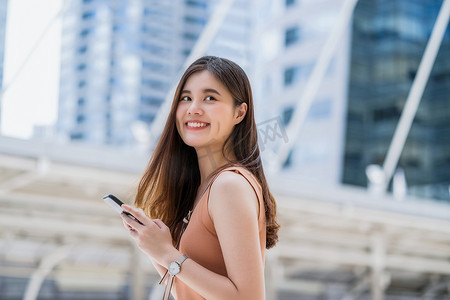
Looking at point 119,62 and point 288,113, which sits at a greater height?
point 288,113

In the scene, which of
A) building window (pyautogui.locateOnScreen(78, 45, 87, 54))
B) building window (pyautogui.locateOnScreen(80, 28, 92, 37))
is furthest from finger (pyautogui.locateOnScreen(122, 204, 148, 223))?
building window (pyautogui.locateOnScreen(80, 28, 92, 37))

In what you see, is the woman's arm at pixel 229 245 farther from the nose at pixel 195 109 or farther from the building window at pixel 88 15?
Answer: the building window at pixel 88 15

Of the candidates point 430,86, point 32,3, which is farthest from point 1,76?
point 430,86

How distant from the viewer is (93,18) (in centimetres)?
1431

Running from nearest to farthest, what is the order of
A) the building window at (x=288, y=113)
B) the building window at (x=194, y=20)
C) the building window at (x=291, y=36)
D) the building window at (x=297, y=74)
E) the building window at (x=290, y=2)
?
1. the building window at (x=194, y=20)
2. the building window at (x=288, y=113)
3. the building window at (x=297, y=74)
4. the building window at (x=291, y=36)
5. the building window at (x=290, y=2)

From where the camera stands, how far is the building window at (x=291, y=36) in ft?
104

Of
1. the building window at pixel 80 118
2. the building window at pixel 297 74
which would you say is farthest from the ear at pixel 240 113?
the building window at pixel 297 74

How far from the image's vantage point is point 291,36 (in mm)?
32219

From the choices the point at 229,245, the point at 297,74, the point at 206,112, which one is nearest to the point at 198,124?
the point at 206,112

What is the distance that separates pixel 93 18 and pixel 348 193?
6.90 meters

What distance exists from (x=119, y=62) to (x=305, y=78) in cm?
1732

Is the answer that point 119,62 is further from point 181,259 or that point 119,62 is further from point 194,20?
point 181,259

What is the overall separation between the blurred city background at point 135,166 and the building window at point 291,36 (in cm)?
634

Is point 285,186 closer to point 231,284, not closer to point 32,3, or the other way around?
point 32,3
